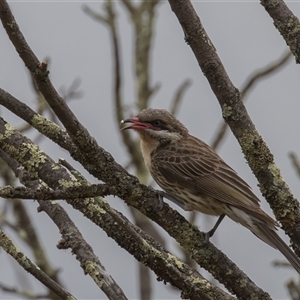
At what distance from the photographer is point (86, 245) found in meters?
4.39

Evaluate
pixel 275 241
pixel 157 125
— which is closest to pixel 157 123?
pixel 157 125

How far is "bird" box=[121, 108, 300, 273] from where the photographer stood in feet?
18.6

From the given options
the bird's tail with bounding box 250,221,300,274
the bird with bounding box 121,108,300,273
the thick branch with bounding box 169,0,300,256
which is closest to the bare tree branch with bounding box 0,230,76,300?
the thick branch with bounding box 169,0,300,256

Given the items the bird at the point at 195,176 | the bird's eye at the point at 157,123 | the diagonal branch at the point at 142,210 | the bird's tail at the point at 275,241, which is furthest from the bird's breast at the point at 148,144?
A: the diagonal branch at the point at 142,210

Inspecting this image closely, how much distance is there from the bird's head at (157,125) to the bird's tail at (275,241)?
1409 mm

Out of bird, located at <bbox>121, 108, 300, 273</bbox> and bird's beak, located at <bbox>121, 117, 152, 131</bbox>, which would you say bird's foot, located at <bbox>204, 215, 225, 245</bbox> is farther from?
bird's beak, located at <bbox>121, 117, 152, 131</bbox>

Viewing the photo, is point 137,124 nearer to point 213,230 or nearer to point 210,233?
point 213,230

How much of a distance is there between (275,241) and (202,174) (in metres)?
1.08

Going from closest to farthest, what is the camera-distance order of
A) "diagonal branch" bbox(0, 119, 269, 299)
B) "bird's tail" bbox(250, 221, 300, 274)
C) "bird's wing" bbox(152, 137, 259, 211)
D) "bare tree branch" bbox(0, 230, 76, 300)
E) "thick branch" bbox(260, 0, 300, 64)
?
"bare tree branch" bbox(0, 230, 76, 300), "diagonal branch" bbox(0, 119, 269, 299), "thick branch" bbox(260, 0, 300, 64), "bird's tail" bbox(250, 221, 300, 274), "bird's wing" bbox(152, 137, 259, 211)

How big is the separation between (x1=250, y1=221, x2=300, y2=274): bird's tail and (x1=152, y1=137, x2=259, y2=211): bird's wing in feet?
0.58

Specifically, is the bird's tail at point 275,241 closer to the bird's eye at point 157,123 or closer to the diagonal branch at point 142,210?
the diagonal branch at point 142,210

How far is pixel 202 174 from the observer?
622 centimetres

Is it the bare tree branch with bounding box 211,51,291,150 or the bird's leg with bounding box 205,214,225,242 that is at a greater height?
the bare tree branch with bounding box 211,51,291,150

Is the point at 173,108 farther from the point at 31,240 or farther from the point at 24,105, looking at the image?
the point at 24,105
